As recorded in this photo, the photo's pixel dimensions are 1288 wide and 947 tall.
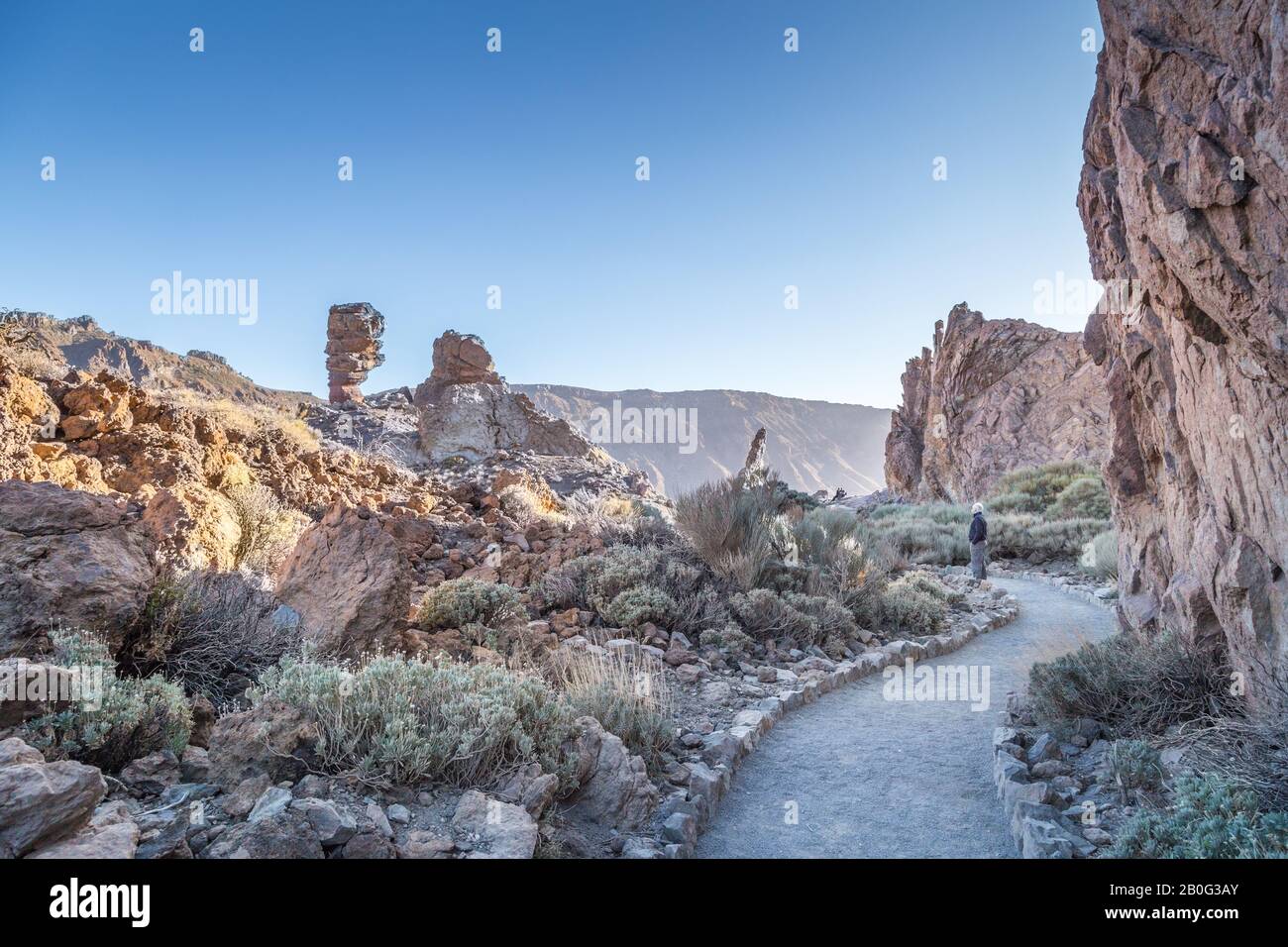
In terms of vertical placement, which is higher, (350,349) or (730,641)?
(350,349)

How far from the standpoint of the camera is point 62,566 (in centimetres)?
385

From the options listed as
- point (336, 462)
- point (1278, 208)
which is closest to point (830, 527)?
point (336, 462)

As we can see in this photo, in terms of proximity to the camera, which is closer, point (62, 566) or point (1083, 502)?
point (62, 566)

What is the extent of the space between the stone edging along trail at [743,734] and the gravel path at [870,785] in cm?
8

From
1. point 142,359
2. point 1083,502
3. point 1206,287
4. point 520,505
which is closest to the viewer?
point 1206,287

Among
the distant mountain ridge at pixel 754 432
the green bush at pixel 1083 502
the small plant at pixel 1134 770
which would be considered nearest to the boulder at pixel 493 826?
the small plant at pixel 1134 770

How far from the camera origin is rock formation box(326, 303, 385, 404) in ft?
102

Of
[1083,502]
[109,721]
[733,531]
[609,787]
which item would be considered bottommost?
[609,787]

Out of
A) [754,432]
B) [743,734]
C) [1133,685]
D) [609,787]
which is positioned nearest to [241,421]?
[743,734]

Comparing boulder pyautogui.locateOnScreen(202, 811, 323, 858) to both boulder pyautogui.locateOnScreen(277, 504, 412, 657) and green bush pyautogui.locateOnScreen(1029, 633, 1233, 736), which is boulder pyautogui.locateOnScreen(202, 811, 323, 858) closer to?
boulder pyautogui.locateOnScreen(277, 504, 412, 657)

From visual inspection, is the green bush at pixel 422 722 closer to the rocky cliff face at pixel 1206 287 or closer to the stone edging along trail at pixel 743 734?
the stone edging along trail at pixel 743 734

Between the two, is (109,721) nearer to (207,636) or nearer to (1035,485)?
(207,636)

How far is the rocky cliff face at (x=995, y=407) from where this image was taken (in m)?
31.6

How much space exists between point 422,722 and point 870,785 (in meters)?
2.83
